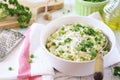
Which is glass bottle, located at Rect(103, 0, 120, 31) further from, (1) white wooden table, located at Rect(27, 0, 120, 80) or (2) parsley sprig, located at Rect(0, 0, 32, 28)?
(2) parsley sprig, located at Rect(0, 0, 32, 28)

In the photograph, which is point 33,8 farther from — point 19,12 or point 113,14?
point 113,14

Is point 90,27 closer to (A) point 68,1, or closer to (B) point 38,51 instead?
(B) point 38,51

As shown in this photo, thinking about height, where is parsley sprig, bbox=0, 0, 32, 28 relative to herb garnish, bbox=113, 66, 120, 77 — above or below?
above

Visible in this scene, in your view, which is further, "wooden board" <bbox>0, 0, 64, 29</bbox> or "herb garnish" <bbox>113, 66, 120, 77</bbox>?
"wooden board" <bbox>0, 0, 64, 29</bbox>

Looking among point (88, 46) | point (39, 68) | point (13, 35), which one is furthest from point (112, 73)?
point (13, 35)

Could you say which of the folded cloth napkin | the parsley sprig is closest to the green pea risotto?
the folded cloth napkin

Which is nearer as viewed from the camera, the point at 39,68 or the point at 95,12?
the point at 39,68

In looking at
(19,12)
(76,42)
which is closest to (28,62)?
(76,42)
